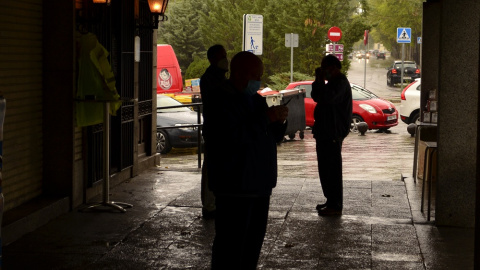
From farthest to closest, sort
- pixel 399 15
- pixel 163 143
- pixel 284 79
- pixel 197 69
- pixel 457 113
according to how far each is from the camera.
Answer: pixel 399 15
pixel 197 69
pixel 284 79
pixel 163 143
pixel 457 113

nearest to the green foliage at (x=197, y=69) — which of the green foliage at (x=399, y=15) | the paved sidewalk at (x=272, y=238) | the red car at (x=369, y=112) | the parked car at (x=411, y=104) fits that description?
the red car at (x=369, y=112)

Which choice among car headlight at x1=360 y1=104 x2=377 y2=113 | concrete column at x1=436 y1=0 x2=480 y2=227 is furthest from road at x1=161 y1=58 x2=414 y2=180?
concrete column at x1=436 y1=0 x2=480 y2=227

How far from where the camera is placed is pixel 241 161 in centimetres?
559

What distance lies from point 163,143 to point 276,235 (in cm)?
1025

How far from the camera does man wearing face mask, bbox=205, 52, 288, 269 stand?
18.4ft

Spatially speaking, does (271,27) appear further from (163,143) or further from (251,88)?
(251,88)

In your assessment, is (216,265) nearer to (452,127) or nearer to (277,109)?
(277,109)

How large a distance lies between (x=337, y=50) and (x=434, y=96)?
18.9m

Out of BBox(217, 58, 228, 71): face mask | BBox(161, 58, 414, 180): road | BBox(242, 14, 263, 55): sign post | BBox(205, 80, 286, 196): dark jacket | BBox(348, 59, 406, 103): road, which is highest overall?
BBox(242, 14, 263, 55): sign post

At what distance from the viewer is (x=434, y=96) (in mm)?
13047

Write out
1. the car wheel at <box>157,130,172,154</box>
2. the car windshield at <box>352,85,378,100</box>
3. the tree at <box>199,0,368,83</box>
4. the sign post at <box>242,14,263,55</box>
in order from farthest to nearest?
the tree at <box>199,0,368,83</box>
the car windshield at <box>352,85,378,100</box>
the sign post at <box>242,14,263,55</box>
the car wheel at <box>157,130,172,154</box>

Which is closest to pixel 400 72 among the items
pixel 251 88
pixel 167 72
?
pixel 167 72

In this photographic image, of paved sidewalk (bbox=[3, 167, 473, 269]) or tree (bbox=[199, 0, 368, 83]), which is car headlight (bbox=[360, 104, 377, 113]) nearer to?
paved sidewalk (bbox=[3, 167, 473, 269])

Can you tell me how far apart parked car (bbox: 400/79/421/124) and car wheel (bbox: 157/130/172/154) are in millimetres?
7519
